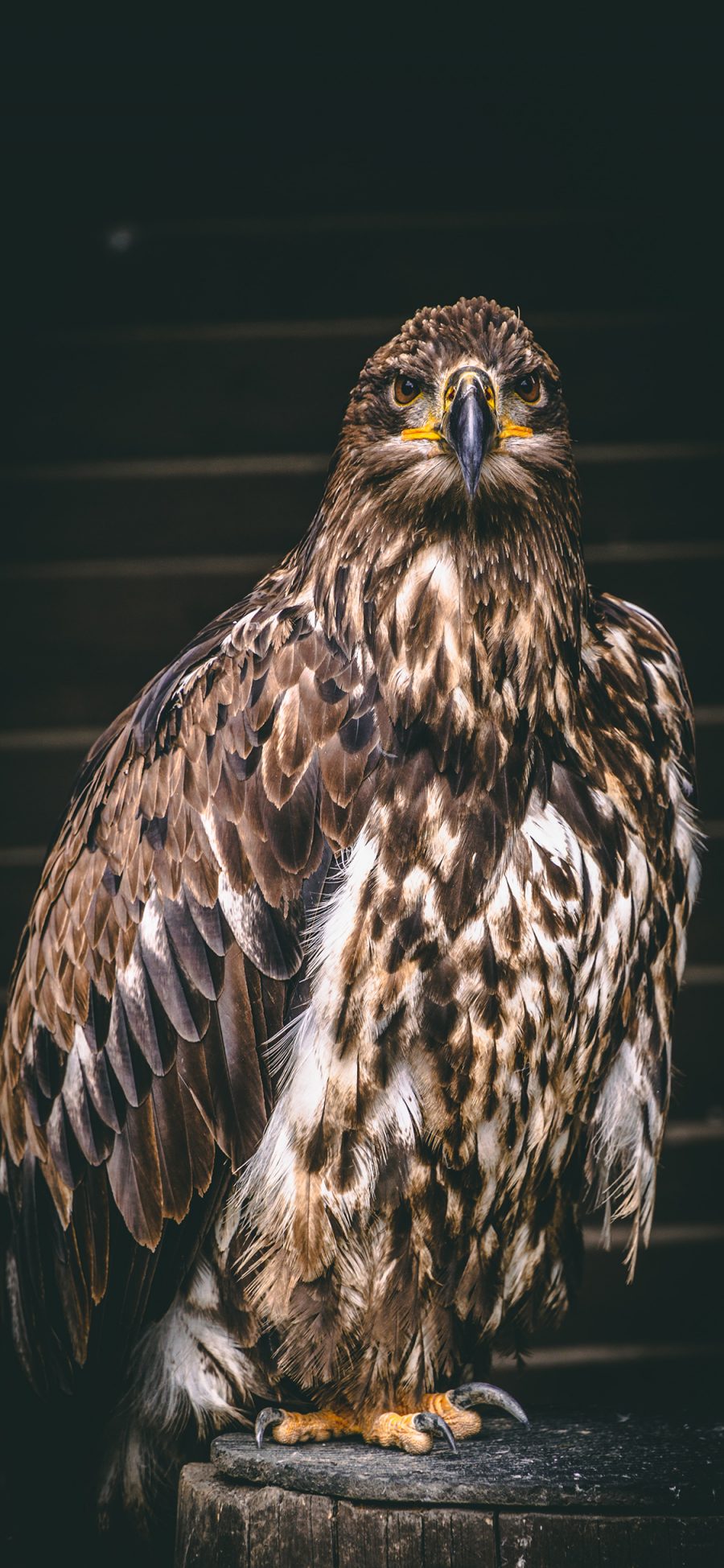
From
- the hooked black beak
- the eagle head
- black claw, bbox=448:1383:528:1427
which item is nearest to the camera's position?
the hooked black beak

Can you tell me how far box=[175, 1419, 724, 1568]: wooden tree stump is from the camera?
1.91m

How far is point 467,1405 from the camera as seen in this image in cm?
255

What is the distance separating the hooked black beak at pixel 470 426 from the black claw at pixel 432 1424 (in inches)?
56.5

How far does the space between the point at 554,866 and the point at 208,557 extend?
181 centimetres

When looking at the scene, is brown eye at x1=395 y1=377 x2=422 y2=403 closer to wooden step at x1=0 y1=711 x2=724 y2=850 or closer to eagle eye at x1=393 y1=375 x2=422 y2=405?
eagle eye at x1=393 y1=375 x2=422 y2=405

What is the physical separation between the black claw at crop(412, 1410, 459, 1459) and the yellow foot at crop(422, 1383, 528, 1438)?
44 mm

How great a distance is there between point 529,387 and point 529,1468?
161cm

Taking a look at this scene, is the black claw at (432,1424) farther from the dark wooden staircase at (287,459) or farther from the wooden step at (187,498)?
the wooden step at (187,498)

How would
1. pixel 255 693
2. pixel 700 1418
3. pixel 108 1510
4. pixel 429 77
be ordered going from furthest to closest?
1. pixel 429 77
2. pixel 108 1510
3. pixel 700 1418
4. pixel 255 693

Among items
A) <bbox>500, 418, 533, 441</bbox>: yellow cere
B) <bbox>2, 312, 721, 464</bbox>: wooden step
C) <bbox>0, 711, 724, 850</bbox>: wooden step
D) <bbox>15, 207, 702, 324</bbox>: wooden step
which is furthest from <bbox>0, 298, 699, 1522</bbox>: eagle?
<bbox>15, 207, 702, 324</bbox>: wooden step

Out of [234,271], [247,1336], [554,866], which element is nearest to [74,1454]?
[247,1336]

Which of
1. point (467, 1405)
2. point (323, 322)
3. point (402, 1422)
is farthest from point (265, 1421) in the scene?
point (323, 322)

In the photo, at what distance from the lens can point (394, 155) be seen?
3.74m

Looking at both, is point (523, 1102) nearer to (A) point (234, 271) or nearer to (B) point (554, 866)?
(B) point (554, 866)
